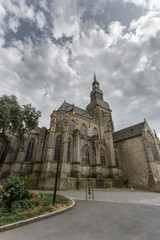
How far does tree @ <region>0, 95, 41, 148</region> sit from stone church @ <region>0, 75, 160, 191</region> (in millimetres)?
3857

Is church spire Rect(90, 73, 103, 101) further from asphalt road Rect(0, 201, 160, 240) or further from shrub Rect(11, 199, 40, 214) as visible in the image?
asphalt road Rect(0, 201, 160, 240)

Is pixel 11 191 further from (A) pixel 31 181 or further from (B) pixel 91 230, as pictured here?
(A) pixel 31 181

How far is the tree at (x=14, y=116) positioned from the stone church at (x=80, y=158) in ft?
12.7

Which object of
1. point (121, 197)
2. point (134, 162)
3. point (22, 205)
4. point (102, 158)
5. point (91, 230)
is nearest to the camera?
point (91, 230)

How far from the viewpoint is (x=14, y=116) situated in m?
13.6

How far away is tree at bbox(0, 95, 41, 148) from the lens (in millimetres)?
12195

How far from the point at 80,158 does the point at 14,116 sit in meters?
12.9

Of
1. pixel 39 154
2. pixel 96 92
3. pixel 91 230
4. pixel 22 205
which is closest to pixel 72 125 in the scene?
pixel 39 154

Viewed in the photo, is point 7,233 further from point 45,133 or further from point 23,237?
point 45,133

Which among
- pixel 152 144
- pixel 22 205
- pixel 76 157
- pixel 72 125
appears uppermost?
pixel 72 125

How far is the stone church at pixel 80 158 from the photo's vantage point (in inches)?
634

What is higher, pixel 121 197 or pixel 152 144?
pixel 152 144

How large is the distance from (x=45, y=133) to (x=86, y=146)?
28.3 ft

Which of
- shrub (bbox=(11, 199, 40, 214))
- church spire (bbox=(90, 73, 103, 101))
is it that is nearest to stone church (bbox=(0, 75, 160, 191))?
shrub (bbox=(11, 199, 40, 214))
